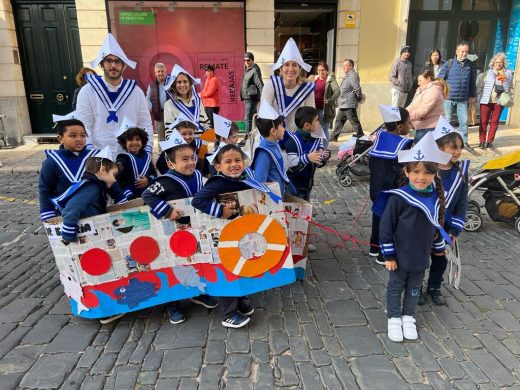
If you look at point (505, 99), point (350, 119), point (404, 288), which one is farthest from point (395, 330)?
point (505, 99)

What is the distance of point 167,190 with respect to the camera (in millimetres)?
3146

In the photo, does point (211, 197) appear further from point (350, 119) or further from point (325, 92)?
point (350, 119)

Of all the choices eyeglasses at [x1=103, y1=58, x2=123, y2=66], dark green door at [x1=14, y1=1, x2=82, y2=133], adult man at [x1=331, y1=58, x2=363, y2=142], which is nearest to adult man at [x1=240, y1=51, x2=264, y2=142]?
adult man at [x1=331, y1=58, x2=363, y2=142]

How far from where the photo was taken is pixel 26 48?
1060cm

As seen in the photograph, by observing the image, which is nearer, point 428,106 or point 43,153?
point 428,106

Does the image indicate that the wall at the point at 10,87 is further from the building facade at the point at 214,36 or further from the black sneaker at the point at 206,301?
the black sneaker at the point at 206,301

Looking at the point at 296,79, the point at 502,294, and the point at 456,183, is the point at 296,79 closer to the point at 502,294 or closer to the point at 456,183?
the point at 456,183

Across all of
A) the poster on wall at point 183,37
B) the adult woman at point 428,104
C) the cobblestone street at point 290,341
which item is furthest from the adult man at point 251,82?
the cobblestone street at point 290,341

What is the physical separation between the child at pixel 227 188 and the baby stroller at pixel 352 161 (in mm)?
4001

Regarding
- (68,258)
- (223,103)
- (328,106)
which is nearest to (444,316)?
(68,258)

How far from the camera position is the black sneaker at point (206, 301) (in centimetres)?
346

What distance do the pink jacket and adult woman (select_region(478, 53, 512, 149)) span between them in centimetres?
286

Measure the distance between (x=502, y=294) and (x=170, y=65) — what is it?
9709 mm

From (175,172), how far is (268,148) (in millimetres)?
807
